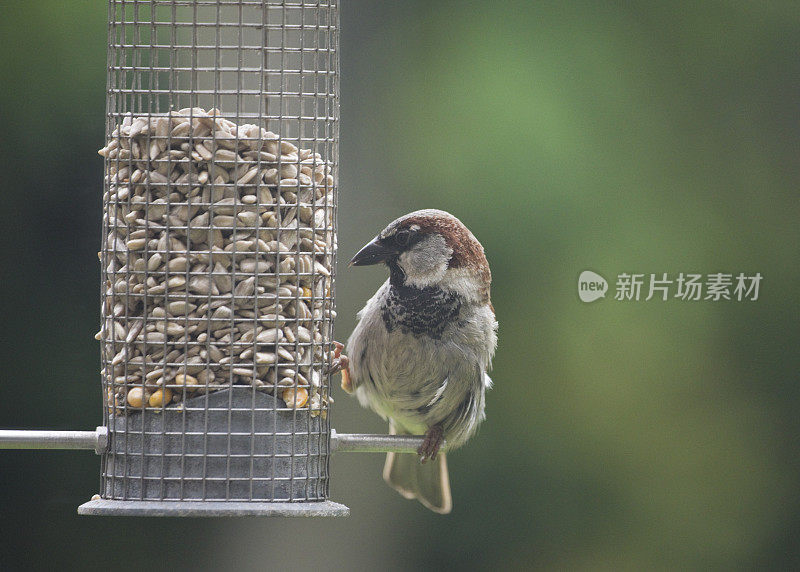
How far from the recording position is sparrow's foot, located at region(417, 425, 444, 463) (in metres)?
3.57

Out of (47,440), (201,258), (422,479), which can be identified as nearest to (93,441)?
(47,440)

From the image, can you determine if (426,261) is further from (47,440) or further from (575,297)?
(575,297)

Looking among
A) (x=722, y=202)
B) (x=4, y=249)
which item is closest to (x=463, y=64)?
(x=722, y=202)

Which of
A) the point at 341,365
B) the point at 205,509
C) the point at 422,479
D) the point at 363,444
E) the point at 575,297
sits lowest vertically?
the point at 422,479

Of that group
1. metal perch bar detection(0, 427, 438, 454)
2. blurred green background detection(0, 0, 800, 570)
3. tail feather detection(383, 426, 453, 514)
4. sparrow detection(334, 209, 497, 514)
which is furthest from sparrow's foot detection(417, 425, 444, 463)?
blurred green background detection(0, 0, 800, 570)

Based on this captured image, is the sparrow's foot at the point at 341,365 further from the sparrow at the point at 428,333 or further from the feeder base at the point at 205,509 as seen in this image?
the feeder base at the point at 205,509

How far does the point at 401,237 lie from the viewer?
11.8 feet

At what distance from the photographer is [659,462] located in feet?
20.3

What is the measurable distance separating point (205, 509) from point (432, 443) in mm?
1227

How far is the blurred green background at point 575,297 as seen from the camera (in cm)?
570

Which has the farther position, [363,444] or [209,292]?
[363,444]

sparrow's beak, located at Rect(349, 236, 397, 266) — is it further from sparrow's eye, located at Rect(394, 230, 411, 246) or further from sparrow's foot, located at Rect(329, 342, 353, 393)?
sparrow's foot, located at Rect(329, 342, 353, 393)

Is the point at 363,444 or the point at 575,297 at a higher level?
the point at 575,297

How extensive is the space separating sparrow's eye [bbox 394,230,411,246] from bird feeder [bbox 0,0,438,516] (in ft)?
2.12
